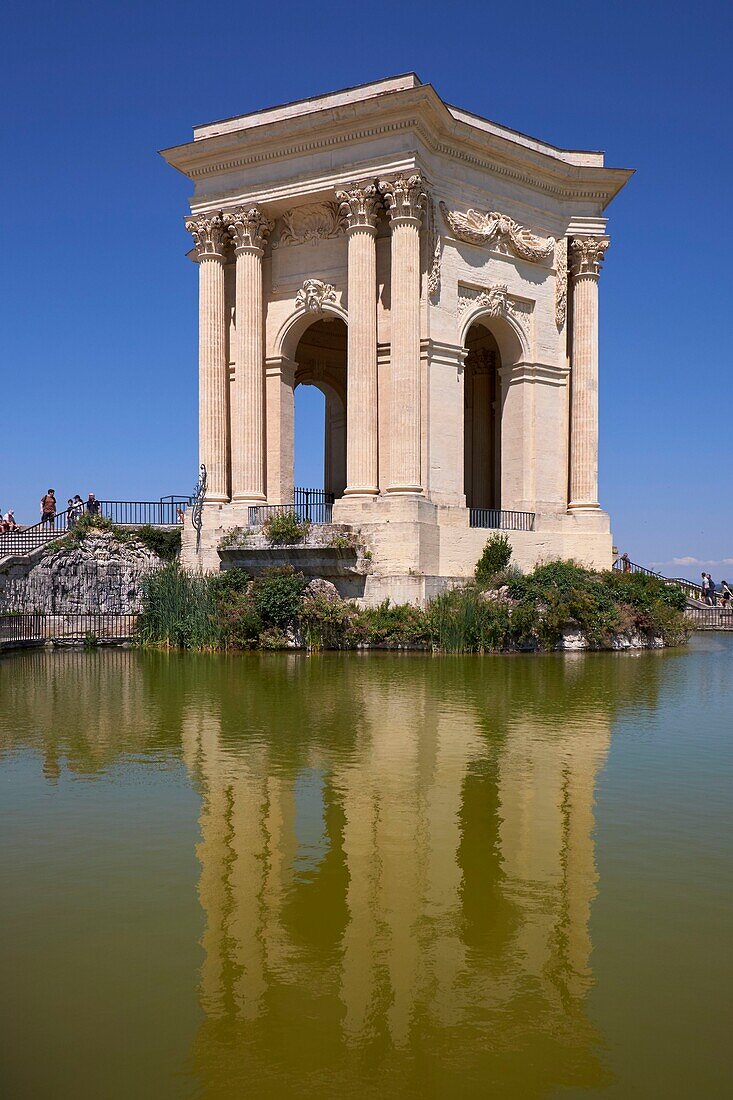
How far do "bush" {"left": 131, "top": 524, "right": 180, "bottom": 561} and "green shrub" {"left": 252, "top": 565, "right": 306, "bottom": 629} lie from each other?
4.78m

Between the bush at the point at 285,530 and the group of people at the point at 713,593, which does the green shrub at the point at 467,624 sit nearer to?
the bush at the point at 285,530

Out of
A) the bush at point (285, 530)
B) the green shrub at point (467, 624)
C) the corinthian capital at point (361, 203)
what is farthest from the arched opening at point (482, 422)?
the green shrub at point (467, 624)

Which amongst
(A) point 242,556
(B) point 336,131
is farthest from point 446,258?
(A) point 242,556

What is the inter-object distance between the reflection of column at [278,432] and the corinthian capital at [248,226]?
3.26 metres

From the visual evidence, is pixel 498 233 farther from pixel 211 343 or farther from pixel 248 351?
pixel 211 343

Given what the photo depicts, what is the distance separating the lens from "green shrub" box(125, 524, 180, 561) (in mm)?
27781

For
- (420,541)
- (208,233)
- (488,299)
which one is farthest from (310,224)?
(420,541)

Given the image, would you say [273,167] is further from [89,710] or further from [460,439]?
[89,710]

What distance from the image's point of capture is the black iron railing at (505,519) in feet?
91.6

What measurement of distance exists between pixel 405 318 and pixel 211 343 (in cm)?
630

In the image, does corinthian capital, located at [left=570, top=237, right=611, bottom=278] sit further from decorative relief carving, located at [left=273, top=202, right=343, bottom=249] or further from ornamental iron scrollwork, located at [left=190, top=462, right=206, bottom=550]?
A: ornamental iron scrollwork, located at [left=190, top=462, right=206, bottom=550]

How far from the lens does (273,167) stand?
27.0 m

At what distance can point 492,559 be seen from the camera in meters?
25.7

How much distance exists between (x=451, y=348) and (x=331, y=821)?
21.0 metres
